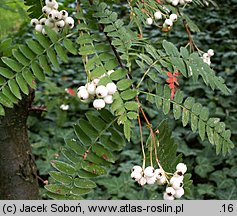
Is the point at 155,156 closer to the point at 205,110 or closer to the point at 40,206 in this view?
the point at 205,110

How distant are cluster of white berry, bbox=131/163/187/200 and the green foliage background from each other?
0.91 meters

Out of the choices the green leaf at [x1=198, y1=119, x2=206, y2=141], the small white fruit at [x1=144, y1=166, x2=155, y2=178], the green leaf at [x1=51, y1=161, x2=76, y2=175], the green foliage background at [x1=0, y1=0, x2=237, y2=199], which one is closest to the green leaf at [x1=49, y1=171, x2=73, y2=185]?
the green leaf at [x1=51, y1=161, x2=76, y2=175]

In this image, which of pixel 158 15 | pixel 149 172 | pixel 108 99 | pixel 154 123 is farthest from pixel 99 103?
pixel 154 123

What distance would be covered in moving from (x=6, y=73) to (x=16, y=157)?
0.88 ft

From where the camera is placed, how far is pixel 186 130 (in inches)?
89.3

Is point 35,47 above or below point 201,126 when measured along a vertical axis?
above

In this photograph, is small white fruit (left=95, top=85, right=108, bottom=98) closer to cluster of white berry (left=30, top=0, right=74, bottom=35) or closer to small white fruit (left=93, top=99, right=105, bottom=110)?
small white fruit (left=93, top=99, right=105, bottom=110)

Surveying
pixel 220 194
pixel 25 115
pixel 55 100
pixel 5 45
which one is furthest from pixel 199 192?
pixel 5 45

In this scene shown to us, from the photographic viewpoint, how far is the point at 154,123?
227cm

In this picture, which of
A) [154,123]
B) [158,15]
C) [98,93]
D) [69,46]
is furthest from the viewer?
[154,123]

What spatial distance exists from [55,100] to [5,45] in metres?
1.18

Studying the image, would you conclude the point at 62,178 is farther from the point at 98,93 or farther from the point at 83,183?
the point at 98,93

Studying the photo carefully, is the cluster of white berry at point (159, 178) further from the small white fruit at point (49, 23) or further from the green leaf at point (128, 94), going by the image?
the small white fruit at point (49, 23)

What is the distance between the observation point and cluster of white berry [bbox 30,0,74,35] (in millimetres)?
721
